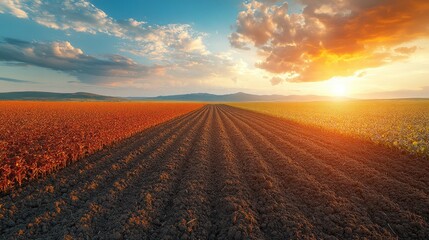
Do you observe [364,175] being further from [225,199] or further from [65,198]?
[65,198]

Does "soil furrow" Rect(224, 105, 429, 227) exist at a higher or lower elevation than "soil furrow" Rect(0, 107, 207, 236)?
higher

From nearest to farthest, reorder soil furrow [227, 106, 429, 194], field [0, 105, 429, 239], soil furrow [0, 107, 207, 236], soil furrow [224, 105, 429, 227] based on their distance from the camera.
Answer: field [0, 105, 429, 239] < soil furrow [0, 107, 207, 236] < soil furrow [224, 105, 429, 227] < soil furrow [227, 106, 429, 194]

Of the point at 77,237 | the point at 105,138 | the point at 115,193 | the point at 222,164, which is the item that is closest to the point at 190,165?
the point at 222,164

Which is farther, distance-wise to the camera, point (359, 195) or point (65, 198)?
point (359, 195)

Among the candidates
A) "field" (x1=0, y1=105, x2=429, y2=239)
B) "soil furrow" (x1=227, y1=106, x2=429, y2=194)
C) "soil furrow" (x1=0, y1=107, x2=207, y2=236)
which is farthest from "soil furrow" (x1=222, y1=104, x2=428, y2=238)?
"soil furrow" (x1=0, y1=107, x2=207, y2=236)

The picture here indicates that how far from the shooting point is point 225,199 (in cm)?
697

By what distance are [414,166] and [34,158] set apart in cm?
1544

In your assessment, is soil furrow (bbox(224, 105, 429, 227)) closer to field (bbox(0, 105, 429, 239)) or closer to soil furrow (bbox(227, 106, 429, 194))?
field (bbox(0, 105, 429, 239))

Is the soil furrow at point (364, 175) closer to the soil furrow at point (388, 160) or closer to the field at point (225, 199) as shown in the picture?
the field at point (225, 199)

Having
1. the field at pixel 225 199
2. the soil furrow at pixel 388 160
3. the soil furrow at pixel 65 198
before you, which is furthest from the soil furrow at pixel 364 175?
the soil furrow at pixel 65 198

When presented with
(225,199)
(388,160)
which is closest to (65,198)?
(225,199)

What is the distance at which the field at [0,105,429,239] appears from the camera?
548cm

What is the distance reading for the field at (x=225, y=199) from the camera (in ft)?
18.0

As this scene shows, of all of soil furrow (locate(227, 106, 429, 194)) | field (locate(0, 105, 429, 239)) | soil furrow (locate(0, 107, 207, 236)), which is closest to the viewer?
field (locate(0, 105, 429, 239))
